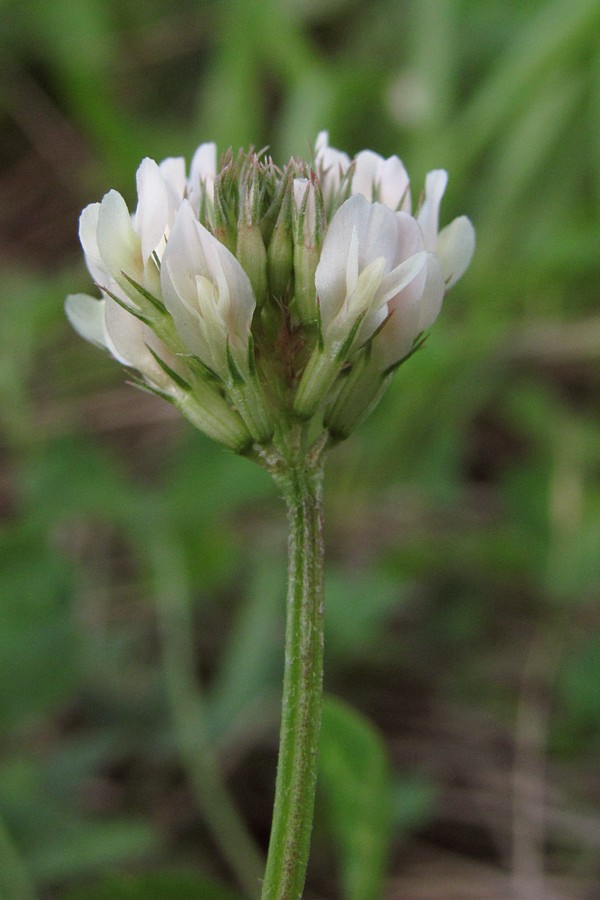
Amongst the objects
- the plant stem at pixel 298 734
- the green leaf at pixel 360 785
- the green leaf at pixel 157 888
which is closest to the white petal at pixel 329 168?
the plant stem at pixel 298 734

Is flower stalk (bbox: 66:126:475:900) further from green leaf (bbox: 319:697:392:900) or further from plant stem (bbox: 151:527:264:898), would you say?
plant stem (bbox: 151:527:264:898)

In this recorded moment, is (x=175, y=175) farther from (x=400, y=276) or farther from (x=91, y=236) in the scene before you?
(x=400, y=276)

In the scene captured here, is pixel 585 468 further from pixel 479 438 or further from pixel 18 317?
pixel 18 317

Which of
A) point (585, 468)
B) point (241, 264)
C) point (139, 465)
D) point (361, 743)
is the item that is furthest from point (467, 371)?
point (241, 264)

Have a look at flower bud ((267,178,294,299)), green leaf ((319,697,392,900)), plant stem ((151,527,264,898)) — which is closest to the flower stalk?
flower bud ((267,178,294,299))

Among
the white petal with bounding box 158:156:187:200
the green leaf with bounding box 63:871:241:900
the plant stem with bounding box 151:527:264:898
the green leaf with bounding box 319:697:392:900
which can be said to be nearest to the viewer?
the white petal with bounding box 158:156:187:200

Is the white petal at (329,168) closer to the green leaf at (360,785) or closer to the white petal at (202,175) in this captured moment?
the white petal at (202,175)
